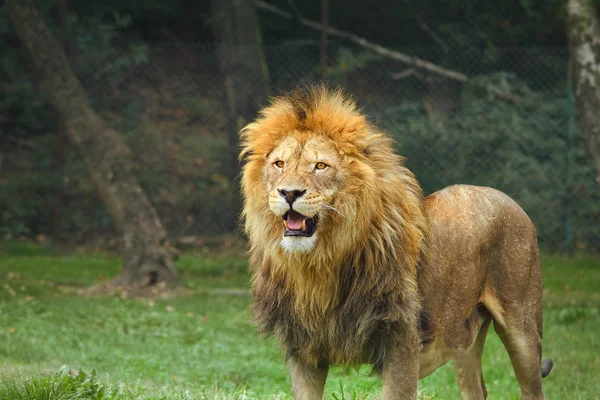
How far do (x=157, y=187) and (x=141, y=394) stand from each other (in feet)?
28.0

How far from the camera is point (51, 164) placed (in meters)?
13.2

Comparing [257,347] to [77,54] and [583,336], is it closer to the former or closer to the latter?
[583,336]

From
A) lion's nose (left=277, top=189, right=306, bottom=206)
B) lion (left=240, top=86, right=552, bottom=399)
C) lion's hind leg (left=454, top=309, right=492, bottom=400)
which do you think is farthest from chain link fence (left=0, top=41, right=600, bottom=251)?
lion's nose (left=277, top=189, right=306, bottom=206)

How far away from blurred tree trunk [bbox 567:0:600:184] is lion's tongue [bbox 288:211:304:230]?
608cm

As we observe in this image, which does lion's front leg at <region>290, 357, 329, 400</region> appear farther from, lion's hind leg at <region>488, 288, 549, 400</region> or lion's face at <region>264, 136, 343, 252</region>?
lion's hind leg at <region>488, 288, 549, 400</region>

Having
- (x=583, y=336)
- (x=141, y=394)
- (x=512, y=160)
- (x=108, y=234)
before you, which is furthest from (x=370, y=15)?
(x=141, y=394)

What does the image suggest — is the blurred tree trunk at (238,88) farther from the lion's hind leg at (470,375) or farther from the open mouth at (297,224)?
the open mouth at (297,224)

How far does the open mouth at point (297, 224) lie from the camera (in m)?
3.93

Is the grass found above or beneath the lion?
beneath

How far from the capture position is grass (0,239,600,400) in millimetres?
5340

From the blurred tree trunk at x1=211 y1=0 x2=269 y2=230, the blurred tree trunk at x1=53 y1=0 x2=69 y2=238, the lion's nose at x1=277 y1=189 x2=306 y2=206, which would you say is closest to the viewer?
the lion's nose at x1=277 y1=189 x2=306 y2=206

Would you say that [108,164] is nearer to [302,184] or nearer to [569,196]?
[569,196]

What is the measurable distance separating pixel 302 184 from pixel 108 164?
688cm

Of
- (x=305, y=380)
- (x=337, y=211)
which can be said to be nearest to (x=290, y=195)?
(x=337, y=211)
